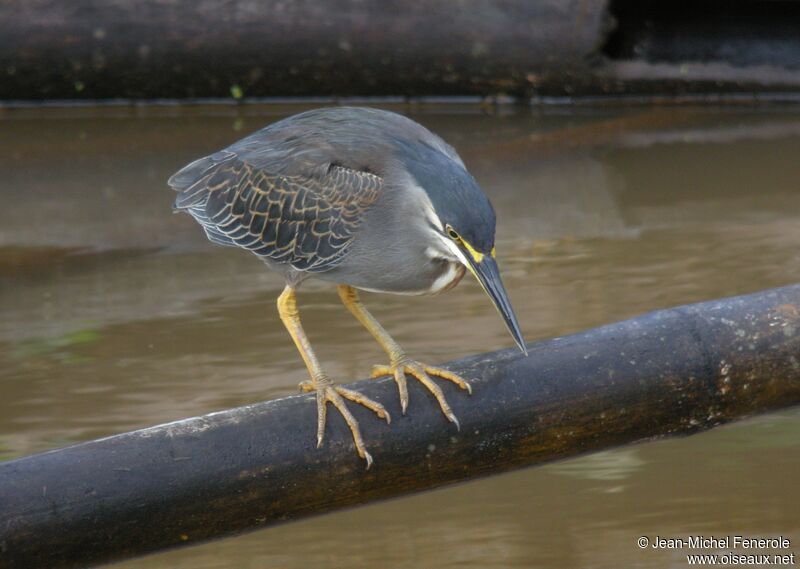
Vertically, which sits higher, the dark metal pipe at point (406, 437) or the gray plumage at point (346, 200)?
the gray plumage at point (346, 200)

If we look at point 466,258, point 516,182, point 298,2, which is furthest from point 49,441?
point 298,2

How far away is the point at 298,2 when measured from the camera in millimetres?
8680

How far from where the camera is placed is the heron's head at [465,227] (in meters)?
3.18

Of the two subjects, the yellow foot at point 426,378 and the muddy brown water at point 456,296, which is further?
the muddy brown water at point 456,296

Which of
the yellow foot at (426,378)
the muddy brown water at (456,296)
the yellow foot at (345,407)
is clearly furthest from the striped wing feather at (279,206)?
the muddy brown water at (456,296)

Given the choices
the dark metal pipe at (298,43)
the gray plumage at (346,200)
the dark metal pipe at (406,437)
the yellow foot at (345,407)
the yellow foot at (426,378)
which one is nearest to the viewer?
the dark metal pipe at (406,437)

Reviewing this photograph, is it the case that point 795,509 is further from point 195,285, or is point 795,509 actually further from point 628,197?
point 628,197

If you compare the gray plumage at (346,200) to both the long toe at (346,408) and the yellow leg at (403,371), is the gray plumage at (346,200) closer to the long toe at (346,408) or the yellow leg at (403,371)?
the yellow leg at (403,371)

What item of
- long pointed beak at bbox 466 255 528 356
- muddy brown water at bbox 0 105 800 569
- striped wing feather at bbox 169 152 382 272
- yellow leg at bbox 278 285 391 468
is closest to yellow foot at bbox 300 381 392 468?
yellow leg at bbox 278 285 391 468

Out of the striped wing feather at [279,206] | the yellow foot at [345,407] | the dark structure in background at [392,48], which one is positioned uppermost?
the striped wing feather at [279,206]

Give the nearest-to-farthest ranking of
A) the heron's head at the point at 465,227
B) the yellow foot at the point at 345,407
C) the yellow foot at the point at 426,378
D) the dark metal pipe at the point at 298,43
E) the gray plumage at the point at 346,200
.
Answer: the yellow foot at the point at 345,407
the yellow foot at the point at 426,378
the heron's head at the point at 465,227
the gray plumage at the point at 346,200
the dark metal pipe at the point at 298,43

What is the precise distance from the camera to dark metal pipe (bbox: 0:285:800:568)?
8.72 feet

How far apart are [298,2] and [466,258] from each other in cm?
583

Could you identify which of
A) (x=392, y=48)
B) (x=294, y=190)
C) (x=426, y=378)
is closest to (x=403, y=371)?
(x=426, y=378)
